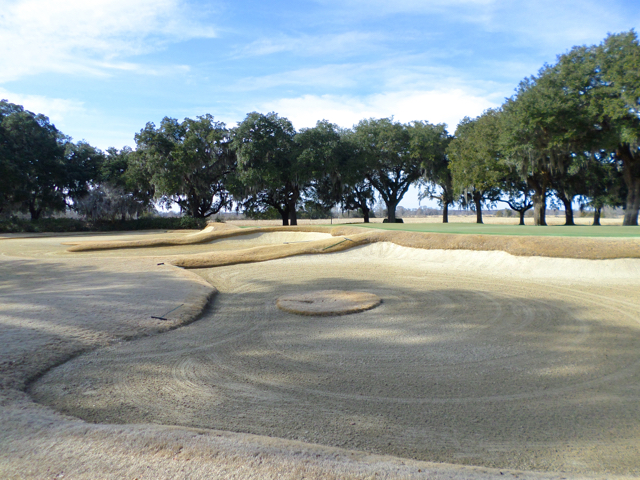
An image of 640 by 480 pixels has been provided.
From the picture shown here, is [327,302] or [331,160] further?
[331,160]

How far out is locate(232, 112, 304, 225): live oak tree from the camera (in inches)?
1308

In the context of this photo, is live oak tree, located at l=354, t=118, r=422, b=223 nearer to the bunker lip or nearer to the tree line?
the tree line

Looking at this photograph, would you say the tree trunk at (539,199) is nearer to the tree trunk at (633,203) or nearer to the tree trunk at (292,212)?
the tree trunk at (633,203)

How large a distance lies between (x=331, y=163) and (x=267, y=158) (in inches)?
224

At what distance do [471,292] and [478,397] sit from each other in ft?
16.0

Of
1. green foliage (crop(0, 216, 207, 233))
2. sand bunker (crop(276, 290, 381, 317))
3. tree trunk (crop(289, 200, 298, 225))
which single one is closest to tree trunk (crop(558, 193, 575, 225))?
tree trunk (crop(289, 200, 298, 225))

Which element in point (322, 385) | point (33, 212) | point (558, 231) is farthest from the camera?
point (33, 212)

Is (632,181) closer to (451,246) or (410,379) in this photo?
(451,246)

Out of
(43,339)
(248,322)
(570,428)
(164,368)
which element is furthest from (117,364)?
(570,428)

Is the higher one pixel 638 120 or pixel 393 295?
pixel 638 120

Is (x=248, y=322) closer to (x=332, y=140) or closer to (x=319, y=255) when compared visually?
(x=319, y=255)

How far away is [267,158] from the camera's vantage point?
113 ft

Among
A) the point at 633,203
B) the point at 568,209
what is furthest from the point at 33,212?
the point at 568,209

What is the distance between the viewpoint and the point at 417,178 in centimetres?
3891
